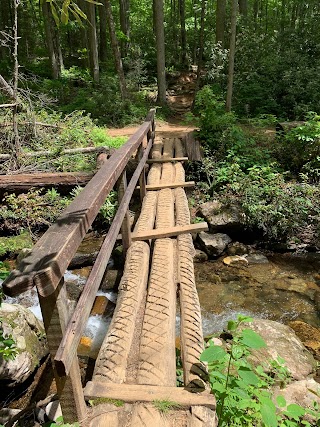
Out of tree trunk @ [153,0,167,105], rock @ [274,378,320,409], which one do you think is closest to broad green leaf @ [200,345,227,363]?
rock @ [274,378,320,409]

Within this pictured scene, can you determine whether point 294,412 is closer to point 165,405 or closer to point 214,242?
point 165,405

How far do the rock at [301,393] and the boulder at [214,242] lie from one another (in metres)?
3.48

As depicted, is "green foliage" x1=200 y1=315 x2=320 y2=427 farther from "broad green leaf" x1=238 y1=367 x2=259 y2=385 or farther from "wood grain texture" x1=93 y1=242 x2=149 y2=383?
"wood grain texture" x1=93 y1=242 x2=149 y2=383

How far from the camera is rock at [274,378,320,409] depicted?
3291 mm

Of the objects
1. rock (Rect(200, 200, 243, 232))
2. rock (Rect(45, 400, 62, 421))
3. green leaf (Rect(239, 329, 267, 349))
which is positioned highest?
green leaf (Rect(239, 329, 267, 349))

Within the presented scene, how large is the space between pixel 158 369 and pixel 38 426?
1.01 m

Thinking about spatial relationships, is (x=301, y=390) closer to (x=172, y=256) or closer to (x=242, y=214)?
(x=172, y=256)

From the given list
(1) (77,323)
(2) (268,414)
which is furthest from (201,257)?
(1) (77,323)

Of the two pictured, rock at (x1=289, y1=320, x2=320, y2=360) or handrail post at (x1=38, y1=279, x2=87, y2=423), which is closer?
handrail post at (x1=38, y1=279, x2=87, y2=423)

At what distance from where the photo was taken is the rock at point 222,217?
728cm

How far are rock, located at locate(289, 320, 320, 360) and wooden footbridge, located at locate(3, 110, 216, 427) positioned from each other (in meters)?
2.08

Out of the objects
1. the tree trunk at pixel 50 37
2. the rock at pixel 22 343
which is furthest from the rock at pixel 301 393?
the tree trunk at pixel 50 37

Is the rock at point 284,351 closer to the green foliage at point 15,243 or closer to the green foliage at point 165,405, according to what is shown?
the green foliage at point 165,405

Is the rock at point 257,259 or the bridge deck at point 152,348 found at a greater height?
the bridge deck at point 152,348
